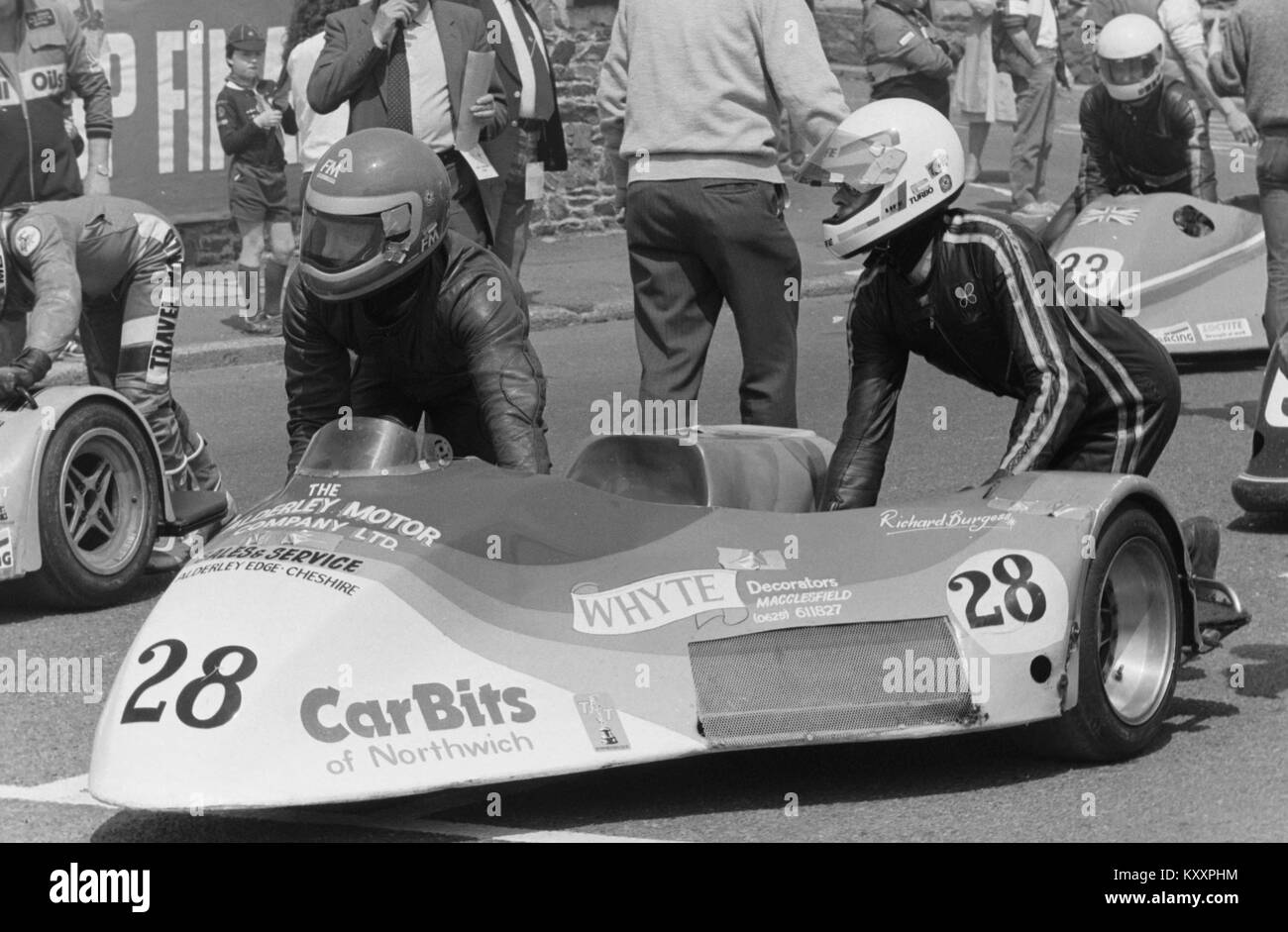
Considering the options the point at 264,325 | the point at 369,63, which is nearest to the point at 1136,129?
the point at 369,63

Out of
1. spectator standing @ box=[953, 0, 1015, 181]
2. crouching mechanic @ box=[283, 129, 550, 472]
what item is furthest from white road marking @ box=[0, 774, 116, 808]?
spectator standing @ box=[953, 0, 1015, 181]

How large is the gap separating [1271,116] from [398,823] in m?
5.81

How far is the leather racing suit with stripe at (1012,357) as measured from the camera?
5.54 meters

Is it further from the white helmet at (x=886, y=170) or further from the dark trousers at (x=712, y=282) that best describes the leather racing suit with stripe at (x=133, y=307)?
the white helmet at (x=886, y=170)

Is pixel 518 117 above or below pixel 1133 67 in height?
below

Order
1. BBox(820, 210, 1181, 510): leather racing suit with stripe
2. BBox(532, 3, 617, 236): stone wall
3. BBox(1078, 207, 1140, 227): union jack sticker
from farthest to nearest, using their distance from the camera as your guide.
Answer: BBox(532, 3, 617, 236): stone wall → BBox(1078, 207, 1140, 227): union jack sticker → BBox(820, 210, 1181, 510): leather racing suit with stripe

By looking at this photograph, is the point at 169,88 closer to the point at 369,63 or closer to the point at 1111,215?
the point at 369,63

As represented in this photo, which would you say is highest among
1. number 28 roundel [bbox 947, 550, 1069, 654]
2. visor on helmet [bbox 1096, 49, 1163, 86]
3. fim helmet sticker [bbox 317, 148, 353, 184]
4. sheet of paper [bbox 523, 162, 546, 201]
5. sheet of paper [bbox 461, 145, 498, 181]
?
visor on helmet [bbox 1096, 49, 1163, 86]

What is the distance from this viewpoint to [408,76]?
891cm

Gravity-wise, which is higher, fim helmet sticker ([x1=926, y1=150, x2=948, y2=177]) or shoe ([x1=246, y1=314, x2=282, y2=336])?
fim helmet sticker ([x1=926, y1=150, x2=948, y2=177])

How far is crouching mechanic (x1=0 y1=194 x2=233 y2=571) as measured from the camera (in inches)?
288

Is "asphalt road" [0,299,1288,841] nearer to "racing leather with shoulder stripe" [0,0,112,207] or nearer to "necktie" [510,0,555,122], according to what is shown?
"racing leather with shoulder stripe" [0,0,112,207]

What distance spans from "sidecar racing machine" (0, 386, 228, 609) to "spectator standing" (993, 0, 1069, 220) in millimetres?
9902
